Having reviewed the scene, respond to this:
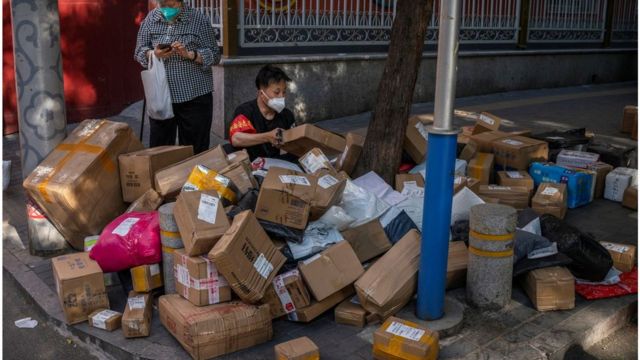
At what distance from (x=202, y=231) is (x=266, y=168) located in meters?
1.51

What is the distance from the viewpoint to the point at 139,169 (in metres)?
4.90

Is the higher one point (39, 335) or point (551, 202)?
point (551, 202)

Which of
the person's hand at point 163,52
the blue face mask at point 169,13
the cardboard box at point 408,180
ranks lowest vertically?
the cardboard box at point 408,180

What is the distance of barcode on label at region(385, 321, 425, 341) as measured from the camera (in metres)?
3.49

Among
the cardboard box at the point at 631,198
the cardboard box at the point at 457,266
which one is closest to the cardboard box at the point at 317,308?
the cardboard box at the point at 457,266

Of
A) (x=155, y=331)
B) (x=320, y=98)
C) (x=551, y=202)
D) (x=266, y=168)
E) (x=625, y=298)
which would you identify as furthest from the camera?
(x=320, y=98)

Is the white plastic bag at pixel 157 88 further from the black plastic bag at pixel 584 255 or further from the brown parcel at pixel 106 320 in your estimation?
the black plastic bag at pixel 584 255

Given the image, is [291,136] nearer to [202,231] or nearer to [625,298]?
[202,231]

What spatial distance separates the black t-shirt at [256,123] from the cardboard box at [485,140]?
203cm

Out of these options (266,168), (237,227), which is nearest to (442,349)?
(237,227)

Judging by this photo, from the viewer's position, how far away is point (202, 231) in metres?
3.74

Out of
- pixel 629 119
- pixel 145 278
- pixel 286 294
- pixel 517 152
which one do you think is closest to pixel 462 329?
pixel 286 294

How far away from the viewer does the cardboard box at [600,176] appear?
6.54 meters

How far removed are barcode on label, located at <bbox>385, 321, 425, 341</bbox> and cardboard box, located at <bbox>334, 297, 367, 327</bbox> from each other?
0.37m
